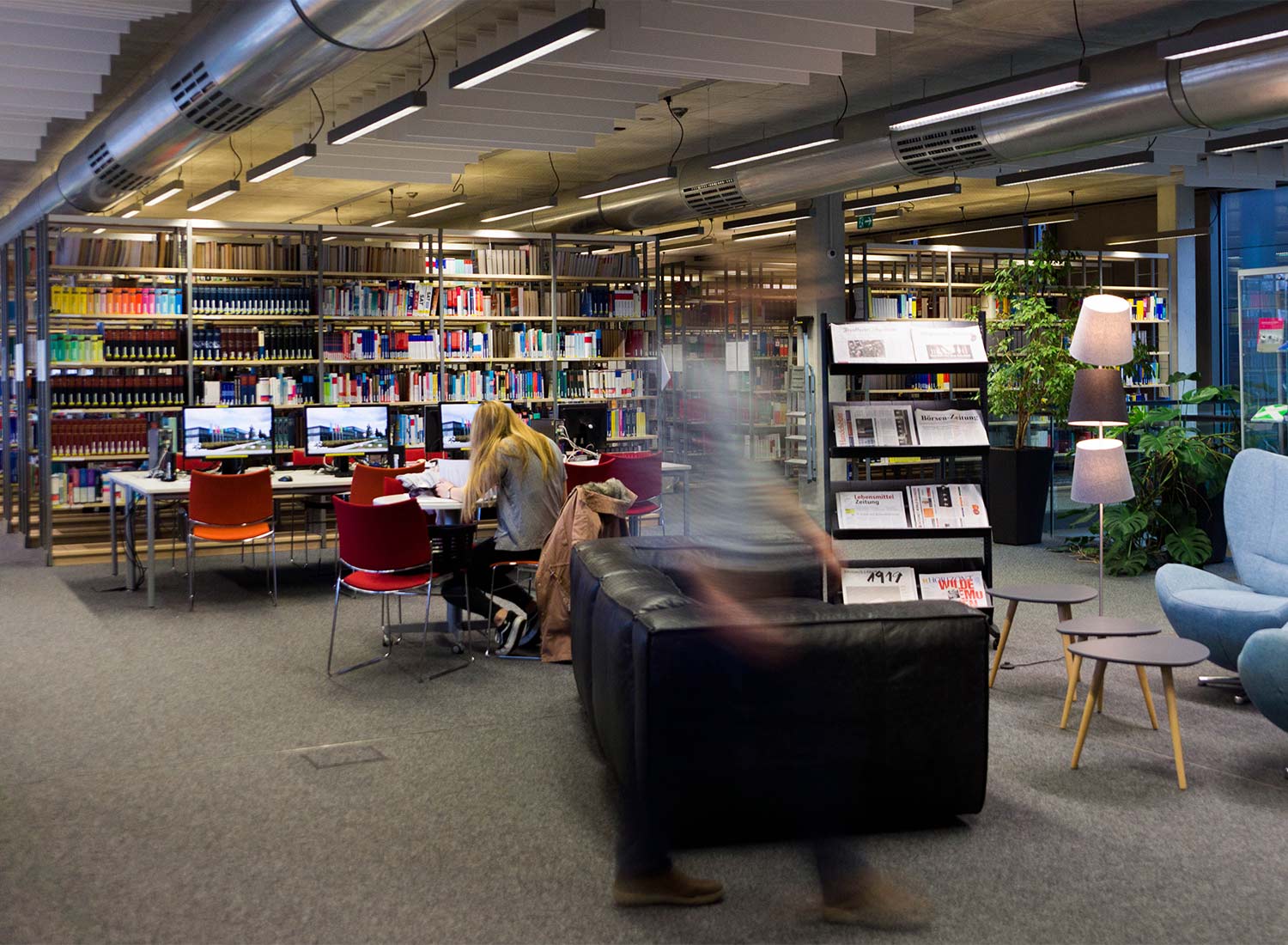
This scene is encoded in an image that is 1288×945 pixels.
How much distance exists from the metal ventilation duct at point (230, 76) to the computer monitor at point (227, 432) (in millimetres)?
1823

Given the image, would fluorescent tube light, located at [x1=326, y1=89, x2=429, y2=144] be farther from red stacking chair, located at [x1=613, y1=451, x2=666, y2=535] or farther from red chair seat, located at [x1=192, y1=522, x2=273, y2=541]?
red chair seat, located at [x1=192, y1=522, x2=273, y2=541]

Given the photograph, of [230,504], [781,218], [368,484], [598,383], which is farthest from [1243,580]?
[598,383]

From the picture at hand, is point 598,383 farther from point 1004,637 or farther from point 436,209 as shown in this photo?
point 1004,637

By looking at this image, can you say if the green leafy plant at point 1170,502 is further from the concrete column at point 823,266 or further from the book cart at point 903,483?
the concrete column at point 823,266

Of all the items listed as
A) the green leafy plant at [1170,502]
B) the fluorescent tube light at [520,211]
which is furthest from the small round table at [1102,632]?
the fluorescent tube light at [520,211]

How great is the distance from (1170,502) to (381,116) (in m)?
6.09

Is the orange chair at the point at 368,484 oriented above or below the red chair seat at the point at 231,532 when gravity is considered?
above

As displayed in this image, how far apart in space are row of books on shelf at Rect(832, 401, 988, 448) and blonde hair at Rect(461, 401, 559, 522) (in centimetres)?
160

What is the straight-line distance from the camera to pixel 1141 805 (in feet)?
13.0

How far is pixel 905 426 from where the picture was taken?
657cm

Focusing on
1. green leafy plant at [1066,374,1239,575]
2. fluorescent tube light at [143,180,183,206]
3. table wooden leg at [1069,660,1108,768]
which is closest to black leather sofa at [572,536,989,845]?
table wooden leg at [1069,660,1108,768]

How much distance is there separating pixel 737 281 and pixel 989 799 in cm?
220

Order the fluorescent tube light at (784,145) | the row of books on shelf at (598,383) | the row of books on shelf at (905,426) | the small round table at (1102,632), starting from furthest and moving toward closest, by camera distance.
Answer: the row of books on shelf at (598,383) → the fluorescent tube light at (784,145) → the row of books on shelf at (905,426) → the small round table at (1102,632)

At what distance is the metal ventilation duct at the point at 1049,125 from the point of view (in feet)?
21.8
